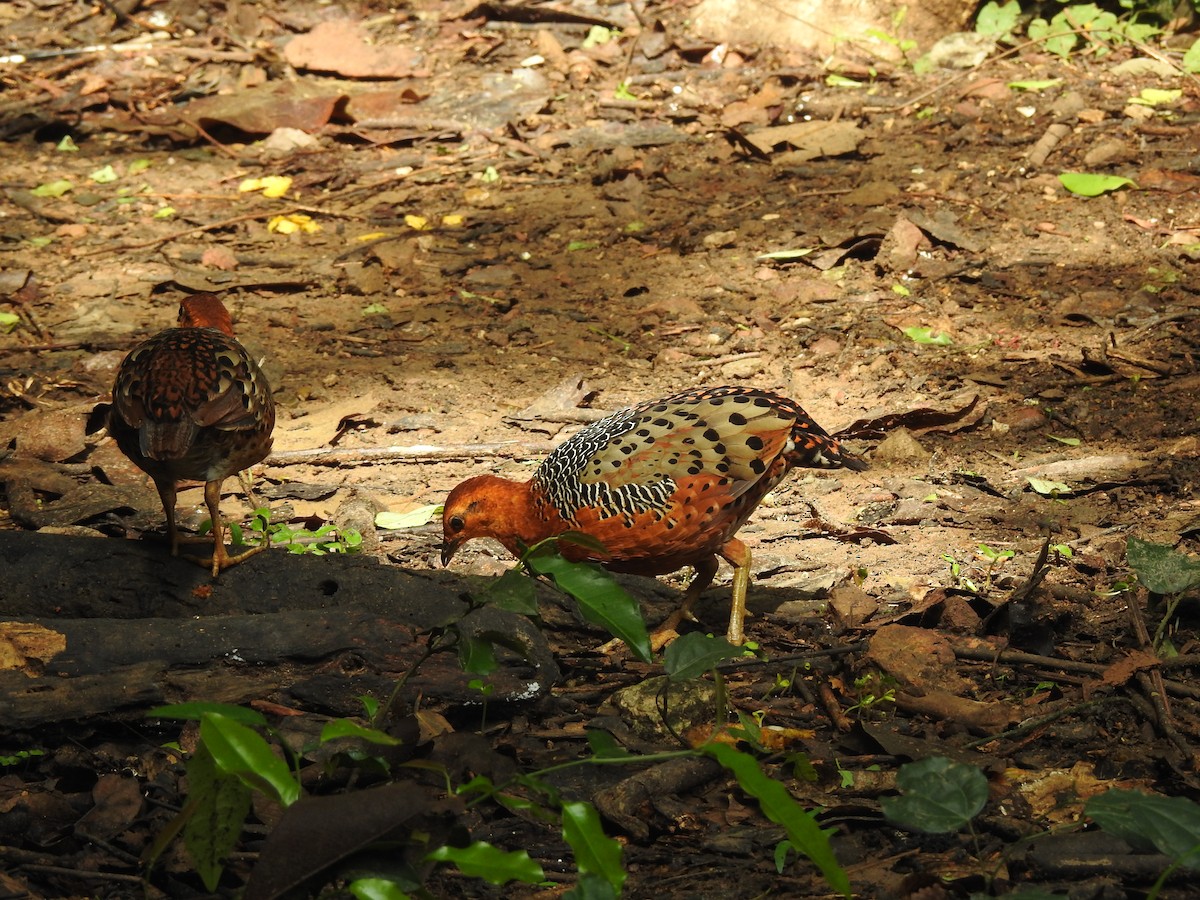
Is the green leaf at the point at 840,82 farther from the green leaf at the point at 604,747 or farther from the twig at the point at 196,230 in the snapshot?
the green leaf at the point at 604,747

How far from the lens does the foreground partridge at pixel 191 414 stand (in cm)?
479

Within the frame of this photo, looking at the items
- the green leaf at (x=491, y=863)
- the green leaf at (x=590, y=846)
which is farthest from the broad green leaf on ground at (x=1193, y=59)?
the green leaf at (x=491, y=863)

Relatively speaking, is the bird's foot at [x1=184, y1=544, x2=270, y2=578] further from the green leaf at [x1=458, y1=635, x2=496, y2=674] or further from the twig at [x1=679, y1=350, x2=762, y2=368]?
the twig at [x1=679, y1=350, x2=762, y2=368]

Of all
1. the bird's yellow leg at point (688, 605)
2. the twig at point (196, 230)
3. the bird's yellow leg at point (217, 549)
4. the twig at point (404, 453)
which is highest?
the bird's yellow leg at point (217, 549)

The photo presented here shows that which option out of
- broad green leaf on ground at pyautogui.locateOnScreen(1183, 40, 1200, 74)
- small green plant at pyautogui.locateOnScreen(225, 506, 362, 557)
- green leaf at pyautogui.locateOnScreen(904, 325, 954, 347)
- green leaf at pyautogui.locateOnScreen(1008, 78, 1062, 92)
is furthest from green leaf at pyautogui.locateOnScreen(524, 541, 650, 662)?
broad green leaf on ground at pyautogui.locateOnScreen(1183, 40, 1200, 74)

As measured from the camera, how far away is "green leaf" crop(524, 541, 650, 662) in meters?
2.89

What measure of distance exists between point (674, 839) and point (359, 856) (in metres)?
1.05

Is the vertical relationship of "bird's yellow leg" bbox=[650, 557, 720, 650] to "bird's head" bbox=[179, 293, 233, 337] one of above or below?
below

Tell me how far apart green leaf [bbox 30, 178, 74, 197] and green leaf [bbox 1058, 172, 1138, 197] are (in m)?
7.30

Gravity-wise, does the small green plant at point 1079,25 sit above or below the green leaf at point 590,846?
below

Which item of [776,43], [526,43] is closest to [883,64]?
[776,43]

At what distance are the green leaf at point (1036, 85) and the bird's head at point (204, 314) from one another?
672 centimetres

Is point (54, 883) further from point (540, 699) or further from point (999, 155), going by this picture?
point (999, 155)

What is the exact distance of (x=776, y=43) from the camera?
1115 cm
